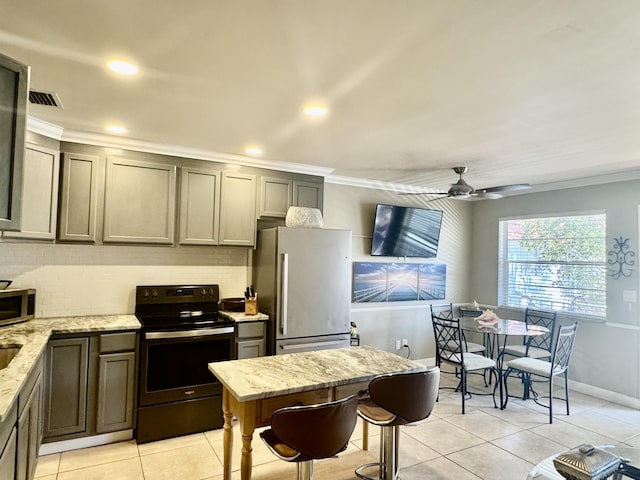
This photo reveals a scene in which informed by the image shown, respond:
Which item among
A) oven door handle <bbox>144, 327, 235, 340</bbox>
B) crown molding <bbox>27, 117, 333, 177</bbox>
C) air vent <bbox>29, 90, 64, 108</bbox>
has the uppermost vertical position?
air vent <bbox>29, 90, 64, 108</bbox>

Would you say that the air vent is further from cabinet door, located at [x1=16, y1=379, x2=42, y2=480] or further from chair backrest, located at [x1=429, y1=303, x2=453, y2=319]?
chair backrest, located at [x1=429, y1=303, x2=453, y2=319]

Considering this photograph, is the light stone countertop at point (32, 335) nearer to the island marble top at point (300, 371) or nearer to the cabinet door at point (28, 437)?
the cabinet door at point (28, 437)

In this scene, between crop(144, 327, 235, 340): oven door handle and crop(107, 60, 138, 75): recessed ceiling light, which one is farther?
crop(144, 327, 235, 340): oven door handle

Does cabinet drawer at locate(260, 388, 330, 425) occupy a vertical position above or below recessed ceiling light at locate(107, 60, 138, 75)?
below

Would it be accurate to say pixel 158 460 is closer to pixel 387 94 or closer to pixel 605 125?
pixel 387 94

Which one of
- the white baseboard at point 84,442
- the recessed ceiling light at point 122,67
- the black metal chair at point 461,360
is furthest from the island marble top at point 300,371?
the black metal chair at point 461,360

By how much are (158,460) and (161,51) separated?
285 cm

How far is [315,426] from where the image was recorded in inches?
71.9

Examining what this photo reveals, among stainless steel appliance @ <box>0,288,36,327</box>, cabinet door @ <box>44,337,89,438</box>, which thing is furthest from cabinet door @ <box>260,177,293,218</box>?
stainless steel appliance @ <box>0,288,36,327</box>

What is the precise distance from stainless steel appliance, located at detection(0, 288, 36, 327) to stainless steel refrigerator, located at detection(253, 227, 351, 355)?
1963 mm

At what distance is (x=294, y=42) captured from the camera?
184 centimetres

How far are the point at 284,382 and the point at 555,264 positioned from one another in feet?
14.7

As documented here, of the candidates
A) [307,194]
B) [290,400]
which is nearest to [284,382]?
[290,400]

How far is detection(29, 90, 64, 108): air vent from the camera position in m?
2.51
